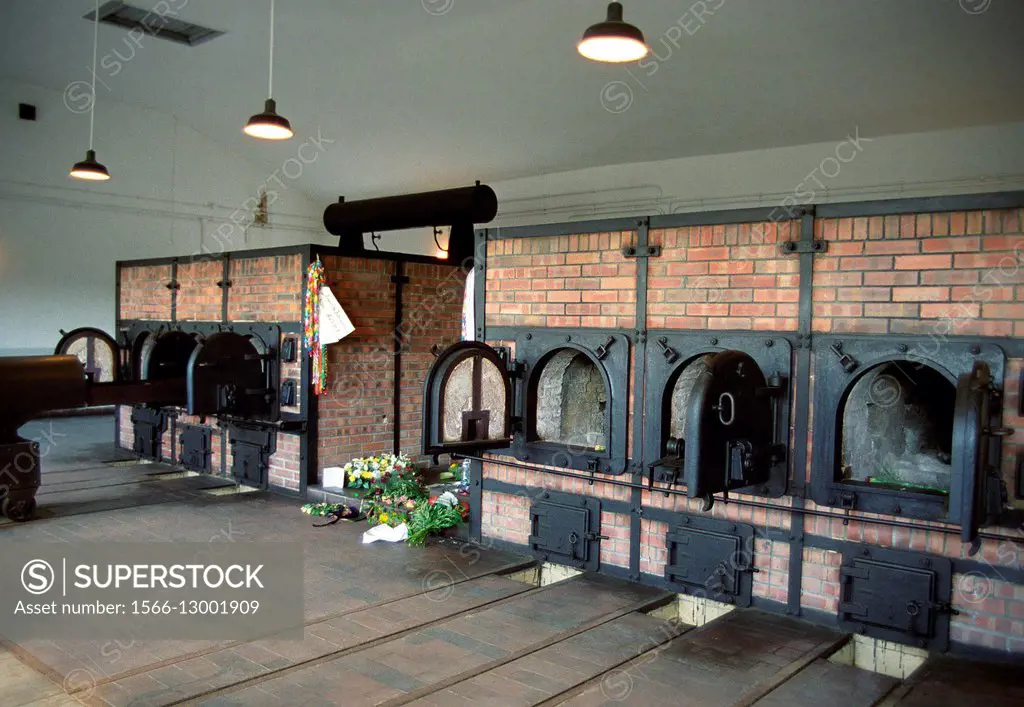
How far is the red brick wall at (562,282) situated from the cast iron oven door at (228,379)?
7.07 feet

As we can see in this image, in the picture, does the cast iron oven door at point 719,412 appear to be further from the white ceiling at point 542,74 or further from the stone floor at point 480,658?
the white ceiling at point 542,74

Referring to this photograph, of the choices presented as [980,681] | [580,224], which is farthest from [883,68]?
[980,681]

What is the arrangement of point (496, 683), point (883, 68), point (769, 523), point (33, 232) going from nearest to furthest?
point (496, 683) → point (769, 523) → point (883, 68) → point (33, 232)

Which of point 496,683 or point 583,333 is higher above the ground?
point 583,333

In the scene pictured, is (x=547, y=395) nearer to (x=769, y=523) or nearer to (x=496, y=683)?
(x=769, y=523)

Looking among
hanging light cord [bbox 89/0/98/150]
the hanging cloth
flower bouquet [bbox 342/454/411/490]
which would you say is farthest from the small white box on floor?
hanging light cord [bbox 89/0/98/150]

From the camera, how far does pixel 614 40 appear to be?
11.4 feet

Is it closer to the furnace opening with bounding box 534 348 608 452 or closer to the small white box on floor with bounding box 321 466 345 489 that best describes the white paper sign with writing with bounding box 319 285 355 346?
the small white box on floor with bounding box 321 466 345 489

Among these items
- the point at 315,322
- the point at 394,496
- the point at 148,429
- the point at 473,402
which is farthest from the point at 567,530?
the point at 148,429

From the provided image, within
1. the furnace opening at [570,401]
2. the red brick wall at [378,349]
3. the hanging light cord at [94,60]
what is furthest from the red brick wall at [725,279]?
the hanging light cord at [94,60]

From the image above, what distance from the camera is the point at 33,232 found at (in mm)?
10570

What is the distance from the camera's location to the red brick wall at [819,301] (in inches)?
120

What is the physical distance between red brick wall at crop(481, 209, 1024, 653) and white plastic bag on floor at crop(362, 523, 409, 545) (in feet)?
2.10

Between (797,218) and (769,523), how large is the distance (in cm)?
133
